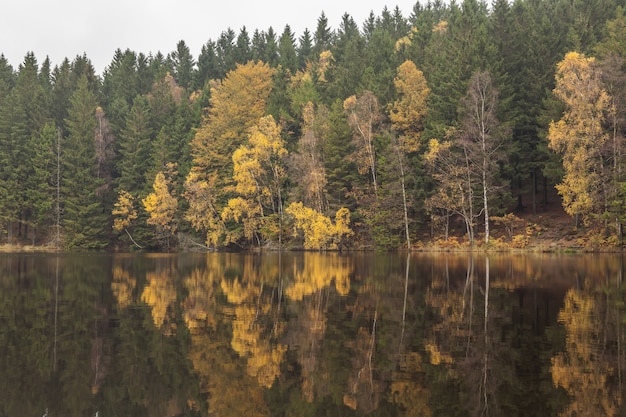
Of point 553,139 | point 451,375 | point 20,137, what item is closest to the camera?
point 451,375

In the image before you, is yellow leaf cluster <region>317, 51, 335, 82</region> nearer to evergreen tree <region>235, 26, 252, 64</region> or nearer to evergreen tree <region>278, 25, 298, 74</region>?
evergreen tree <region>278, 25, 298, 74</region>

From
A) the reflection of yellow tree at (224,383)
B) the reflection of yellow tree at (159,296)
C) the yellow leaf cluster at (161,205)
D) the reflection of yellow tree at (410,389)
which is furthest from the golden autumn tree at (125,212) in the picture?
the reflection of yellow tree at (410,389)

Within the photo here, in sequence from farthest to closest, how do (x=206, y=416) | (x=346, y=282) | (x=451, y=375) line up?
(x=346, y=282) → (x=451, y=375) → (x=206, y=416)

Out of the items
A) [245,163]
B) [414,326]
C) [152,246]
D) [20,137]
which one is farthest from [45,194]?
[414,326]

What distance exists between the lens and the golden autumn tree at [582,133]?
4391 cm

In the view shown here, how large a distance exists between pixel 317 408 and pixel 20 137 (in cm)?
8766

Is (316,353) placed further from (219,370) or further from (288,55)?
(288,55)

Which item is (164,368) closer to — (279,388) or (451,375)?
(279,388)

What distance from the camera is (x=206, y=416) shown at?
6.98m

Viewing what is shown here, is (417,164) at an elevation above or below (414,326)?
above

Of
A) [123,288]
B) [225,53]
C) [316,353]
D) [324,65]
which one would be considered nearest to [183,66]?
[225,53]

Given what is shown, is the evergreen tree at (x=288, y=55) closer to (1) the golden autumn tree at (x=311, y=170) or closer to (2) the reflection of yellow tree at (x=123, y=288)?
(1) the golden autumn tree at (x=311, y=170)

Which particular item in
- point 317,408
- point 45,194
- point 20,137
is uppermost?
point 20,137

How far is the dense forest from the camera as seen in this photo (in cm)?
4900
